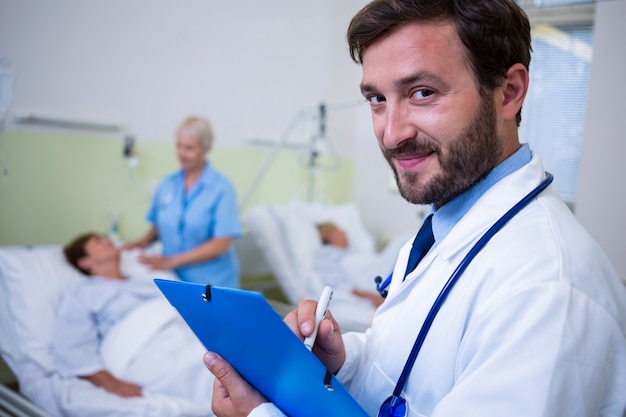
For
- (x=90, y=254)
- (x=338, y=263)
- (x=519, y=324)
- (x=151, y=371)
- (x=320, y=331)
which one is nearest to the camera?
(x=519, y=324)

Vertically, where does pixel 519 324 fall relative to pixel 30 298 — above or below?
above

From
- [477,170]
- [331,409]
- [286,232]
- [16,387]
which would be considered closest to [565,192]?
[477,170]

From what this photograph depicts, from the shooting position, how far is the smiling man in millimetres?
606

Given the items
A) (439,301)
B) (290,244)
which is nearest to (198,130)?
(290,244)

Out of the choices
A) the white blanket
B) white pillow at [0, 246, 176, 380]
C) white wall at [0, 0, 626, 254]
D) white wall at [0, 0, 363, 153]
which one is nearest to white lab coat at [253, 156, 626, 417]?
the white blanket

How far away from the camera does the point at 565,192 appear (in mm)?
1245

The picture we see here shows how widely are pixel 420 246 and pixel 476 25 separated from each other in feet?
1.25

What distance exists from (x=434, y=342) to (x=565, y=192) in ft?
2.26

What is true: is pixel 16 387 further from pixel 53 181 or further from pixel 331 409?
pixel 331 409

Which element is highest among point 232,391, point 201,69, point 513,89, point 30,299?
point 201,69

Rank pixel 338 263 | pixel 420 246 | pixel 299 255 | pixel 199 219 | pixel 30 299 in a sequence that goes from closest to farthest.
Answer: pixel 420 246
pixel 30 299
pixel 199 219
pixel 299 255
pixel 338 263

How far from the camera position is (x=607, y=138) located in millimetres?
965

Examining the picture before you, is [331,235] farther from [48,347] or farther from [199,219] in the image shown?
[48,347]

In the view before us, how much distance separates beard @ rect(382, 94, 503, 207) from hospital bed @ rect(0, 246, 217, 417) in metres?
1.11
